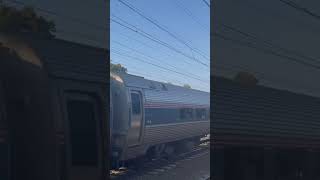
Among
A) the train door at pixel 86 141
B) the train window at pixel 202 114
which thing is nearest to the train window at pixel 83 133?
the train door at pixel 86 141

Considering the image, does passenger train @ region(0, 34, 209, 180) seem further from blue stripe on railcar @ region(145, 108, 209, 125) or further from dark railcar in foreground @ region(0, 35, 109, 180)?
blue stripe on railcar @ region(145, 108, 209, 125)

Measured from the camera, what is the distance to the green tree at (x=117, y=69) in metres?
1.38

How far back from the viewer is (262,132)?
1.83 metres

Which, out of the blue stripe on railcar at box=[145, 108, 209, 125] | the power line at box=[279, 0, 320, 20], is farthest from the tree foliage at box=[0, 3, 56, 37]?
the power line at box=[279, 0, 320, 20]

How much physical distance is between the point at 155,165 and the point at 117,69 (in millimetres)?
504

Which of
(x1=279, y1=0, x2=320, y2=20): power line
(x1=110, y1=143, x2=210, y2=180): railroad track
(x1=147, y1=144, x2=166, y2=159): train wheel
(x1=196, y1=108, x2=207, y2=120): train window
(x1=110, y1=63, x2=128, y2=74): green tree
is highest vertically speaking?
(x1=279, y1=0, x2=320, y2=20): power line

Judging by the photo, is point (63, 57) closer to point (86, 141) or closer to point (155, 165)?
point (86, 141)

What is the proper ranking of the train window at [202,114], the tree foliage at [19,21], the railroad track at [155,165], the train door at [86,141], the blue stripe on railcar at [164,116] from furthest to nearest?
1. the blue stripe on railcar at [164,116]
2. the train window at [202,114]
3. the railroad track at [155,165]
4. the train door at [86,141]
5. the tree foliage at [19,21]

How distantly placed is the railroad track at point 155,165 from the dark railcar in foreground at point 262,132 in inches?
3.1

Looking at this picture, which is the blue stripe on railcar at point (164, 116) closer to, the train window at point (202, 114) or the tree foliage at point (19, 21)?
the train window at point (202, 114)

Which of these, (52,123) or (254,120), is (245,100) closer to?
(254,120)

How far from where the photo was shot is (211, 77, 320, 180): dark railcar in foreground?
169 cm

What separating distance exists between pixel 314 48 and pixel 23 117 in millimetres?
1429

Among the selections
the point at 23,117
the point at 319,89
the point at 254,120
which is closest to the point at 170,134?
the point at 254,120
